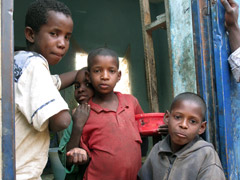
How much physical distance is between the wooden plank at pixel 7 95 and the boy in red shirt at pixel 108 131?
888mm

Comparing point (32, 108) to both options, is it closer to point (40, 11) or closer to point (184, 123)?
point (40, 11)

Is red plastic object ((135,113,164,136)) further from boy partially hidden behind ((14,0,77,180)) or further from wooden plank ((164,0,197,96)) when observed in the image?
boy partially hidden behind ((14,0,77,180))

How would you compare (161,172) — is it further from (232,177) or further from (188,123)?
(232,177)

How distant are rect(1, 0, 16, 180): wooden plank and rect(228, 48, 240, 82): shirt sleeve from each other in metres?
1.69

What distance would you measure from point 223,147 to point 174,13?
1207 millimetres

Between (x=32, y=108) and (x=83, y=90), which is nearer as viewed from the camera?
(x=32, y=108)

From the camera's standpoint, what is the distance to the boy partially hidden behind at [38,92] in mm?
1330

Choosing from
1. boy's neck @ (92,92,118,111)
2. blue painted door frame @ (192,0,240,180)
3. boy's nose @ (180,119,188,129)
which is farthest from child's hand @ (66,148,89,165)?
blue painted door frame @ (192,0,240,180)

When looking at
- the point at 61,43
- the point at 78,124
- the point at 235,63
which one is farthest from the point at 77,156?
the point at 235,63

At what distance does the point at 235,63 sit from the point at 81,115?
1.27m

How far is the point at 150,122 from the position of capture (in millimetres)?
2094

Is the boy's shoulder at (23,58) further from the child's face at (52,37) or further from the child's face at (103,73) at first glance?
the child's face at (103,73)

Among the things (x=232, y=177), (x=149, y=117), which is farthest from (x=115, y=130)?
(x=232, y=177)

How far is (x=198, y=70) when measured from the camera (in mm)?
2129
